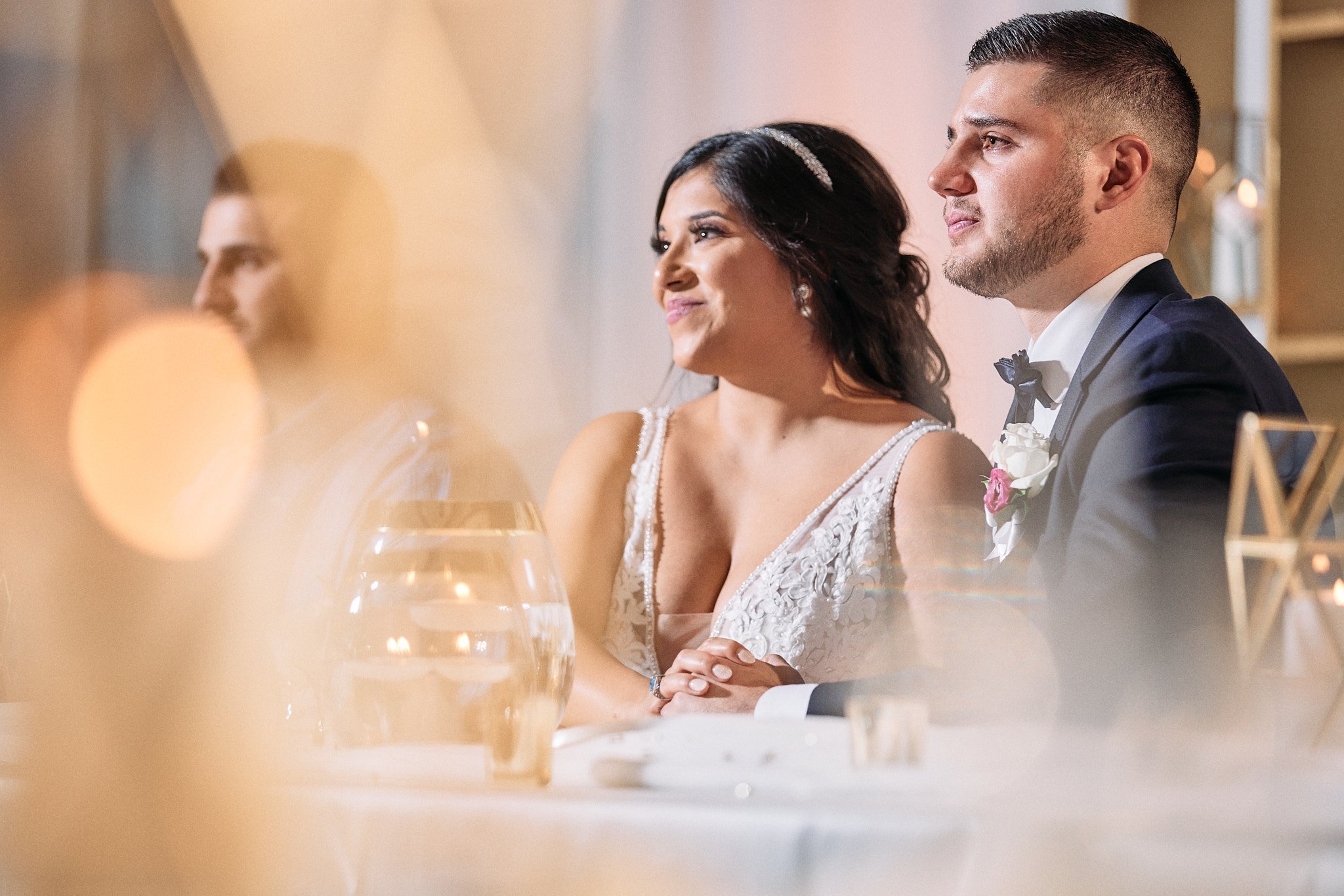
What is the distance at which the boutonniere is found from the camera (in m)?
1.36

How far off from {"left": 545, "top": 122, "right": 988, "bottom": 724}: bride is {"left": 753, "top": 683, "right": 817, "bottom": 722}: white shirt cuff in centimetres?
64

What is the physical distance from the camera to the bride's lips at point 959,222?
1.68 m

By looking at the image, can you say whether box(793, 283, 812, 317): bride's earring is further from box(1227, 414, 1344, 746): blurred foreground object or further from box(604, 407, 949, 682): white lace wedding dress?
box(1227, 414, 1344, 746): blurred foreground object

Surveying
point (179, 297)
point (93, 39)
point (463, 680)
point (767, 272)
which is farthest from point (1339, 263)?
point (93, 39)

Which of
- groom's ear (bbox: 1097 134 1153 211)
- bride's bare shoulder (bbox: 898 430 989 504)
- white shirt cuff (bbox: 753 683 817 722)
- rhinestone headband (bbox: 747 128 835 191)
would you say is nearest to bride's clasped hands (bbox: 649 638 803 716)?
white shirt cuff (bbox: 753 683 817 722)

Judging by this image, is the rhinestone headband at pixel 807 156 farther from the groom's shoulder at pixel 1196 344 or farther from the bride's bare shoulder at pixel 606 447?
the groom's shoulder at pixel 1196 344

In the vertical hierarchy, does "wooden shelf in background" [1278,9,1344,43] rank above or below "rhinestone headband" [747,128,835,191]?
above

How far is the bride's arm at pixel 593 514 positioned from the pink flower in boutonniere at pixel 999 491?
59 centimetres

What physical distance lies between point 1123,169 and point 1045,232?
129 mm

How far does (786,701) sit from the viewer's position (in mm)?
1077

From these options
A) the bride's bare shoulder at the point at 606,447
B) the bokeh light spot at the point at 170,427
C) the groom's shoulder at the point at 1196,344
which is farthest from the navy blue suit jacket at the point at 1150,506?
the bokeh light spot at the point at 170,427

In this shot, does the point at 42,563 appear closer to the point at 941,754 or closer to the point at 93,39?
the point at 941,754

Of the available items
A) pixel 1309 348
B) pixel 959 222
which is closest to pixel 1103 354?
pixel 959 222

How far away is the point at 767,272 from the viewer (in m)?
1.96
